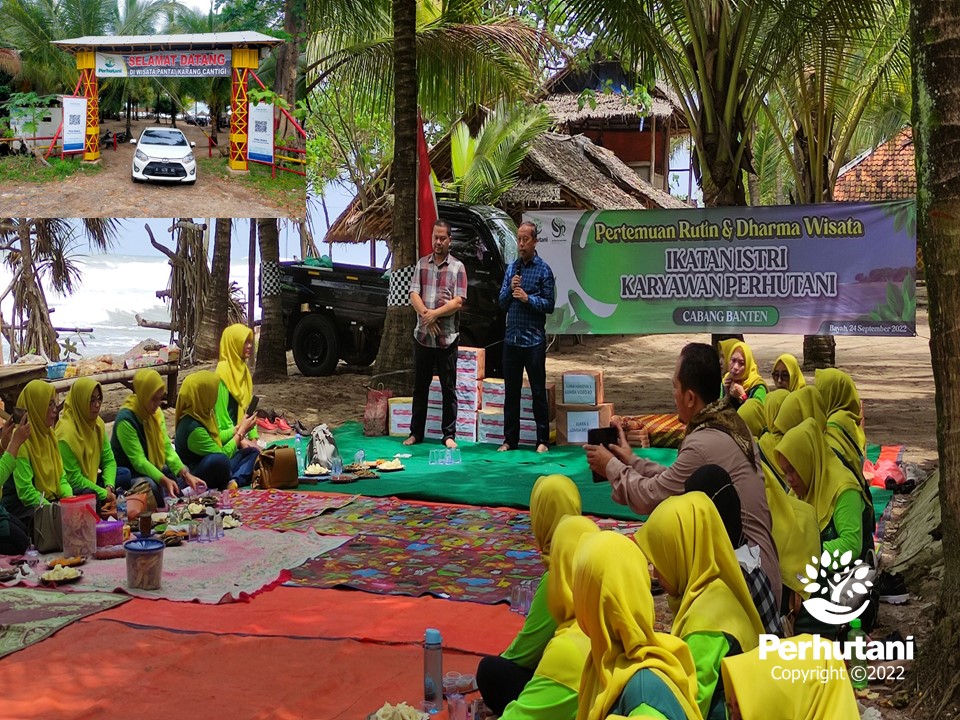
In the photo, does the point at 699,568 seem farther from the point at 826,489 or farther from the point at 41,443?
the point at 41,443

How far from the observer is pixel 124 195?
8.00 m

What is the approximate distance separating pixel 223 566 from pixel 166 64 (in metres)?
3.90

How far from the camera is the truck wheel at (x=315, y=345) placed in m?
13.7

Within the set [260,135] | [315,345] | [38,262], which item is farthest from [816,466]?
[315,345]

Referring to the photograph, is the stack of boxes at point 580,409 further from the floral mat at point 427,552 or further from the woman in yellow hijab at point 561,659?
the woman in yellow hijab at point 561,659

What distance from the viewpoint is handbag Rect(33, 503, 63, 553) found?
6.05 metres

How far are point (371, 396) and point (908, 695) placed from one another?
22.4ft

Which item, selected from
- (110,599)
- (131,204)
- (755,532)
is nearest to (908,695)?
(755,532)

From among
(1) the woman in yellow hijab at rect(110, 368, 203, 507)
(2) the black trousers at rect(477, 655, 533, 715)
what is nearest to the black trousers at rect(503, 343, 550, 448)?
(1) the woman in yellow hijab at rect(110, 368, 203, 507)

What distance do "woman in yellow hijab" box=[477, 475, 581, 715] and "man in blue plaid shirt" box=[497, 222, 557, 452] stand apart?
534cm

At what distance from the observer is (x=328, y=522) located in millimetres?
6926

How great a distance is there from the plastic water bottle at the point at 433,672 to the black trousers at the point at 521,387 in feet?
16.8

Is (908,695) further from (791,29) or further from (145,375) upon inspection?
(791,29)

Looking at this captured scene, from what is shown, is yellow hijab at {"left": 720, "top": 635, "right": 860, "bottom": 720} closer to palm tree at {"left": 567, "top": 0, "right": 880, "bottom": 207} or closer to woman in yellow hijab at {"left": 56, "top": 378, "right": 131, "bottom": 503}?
woman in yellow hijab at {"left": 56, "top": 378, "right": 131, "bottom": 503}
